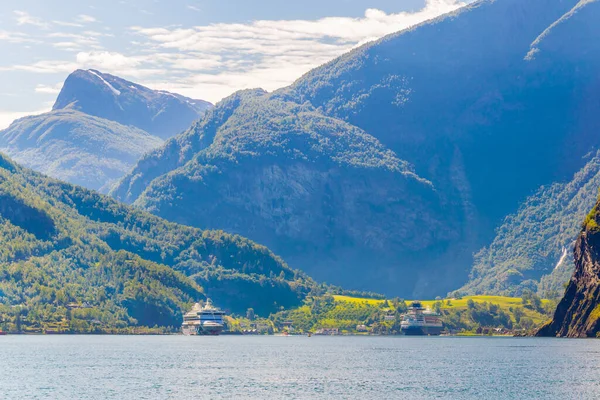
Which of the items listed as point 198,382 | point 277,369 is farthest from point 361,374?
point 198,382

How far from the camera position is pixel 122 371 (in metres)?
186

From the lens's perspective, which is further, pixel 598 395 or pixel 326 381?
pixel 326 381

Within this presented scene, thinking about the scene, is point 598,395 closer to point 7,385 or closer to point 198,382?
point 198,382

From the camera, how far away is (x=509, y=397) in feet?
505

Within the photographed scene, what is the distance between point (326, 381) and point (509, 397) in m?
29.3

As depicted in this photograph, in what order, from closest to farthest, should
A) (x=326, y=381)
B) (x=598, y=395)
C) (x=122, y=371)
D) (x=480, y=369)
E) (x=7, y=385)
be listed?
(x=598, y=395) → (x=7, y=385) → (x=326, y=381) → (x=122, y=371) → (x=480, y=369)

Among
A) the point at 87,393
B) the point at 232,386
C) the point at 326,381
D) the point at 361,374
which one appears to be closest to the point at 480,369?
the point at 361,374

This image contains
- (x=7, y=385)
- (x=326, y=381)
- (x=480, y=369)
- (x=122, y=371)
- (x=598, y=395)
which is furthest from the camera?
(x=480, y=369)

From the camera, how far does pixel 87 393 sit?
6043 inches

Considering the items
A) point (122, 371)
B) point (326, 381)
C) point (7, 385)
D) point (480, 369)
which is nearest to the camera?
point (7, 385)

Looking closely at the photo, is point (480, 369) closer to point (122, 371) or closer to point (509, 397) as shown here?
point (509, 397)

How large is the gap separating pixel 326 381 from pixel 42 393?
4082 centimetres

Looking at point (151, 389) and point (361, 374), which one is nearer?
point (151, 389)

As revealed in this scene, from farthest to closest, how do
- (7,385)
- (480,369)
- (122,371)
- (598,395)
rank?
(480,369) < (122,371) < (7,385) < (598,395)
